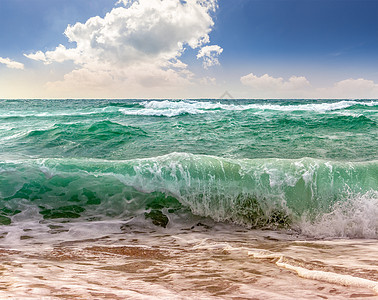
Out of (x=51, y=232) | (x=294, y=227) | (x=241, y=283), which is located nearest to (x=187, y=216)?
(x=294, y=227)

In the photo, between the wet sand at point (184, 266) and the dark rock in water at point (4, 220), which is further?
the dark rock in water at point (4, 220)

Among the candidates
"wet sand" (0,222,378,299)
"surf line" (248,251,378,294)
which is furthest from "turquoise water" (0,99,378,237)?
"surf line" (248,251,378,294)

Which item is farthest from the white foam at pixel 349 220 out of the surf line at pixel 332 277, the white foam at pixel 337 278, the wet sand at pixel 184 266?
the white foam at pixel 337 278

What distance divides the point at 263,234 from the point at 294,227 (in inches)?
25.8

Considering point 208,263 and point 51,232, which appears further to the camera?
Result: point 51,232

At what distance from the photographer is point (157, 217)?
195 inches

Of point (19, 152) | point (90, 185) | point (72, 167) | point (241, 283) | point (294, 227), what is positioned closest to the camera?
point (241, 283)

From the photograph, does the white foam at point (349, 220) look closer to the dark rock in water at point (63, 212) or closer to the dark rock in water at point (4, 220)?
the dark rock in water at point (63, 212)

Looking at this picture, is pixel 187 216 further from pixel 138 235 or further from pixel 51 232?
pixel 51 232

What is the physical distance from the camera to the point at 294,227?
4.56m

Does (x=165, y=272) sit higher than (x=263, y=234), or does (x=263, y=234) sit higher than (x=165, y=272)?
(x=165, y=272)

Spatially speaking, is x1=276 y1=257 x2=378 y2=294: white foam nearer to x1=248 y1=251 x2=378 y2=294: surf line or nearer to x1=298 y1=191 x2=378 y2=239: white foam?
x1=248 y1=251 x2=378 y2=294: surf line

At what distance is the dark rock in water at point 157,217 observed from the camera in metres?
4.79

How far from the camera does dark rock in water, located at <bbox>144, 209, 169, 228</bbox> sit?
4.79 metres
